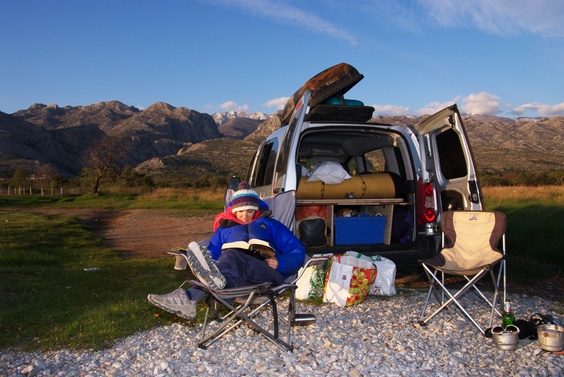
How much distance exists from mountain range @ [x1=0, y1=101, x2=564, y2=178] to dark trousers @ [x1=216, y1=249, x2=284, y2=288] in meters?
8.82

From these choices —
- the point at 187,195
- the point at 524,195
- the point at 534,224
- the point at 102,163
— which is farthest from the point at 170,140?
the point at 534,224

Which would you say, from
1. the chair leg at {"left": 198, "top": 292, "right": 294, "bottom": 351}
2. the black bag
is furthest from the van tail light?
the chair leg at {"left": 198, "top": 292, "right": 294, "bottom": 351}

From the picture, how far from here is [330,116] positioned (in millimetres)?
5328

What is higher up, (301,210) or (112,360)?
(301,210)

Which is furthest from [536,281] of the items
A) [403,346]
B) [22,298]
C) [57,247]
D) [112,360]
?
[57,247]

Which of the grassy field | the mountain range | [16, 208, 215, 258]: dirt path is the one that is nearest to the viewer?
the grassy field

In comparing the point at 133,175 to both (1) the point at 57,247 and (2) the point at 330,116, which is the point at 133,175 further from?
(2) the point at 330,116

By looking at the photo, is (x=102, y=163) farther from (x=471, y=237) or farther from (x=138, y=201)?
(x=471, y=237)

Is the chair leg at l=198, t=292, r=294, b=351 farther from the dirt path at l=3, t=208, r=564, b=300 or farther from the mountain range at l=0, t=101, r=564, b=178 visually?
the mountain range at l=0, t=101, r=564, b=178

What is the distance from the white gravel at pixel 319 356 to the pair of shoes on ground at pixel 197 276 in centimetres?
22

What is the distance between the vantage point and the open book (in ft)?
13.5

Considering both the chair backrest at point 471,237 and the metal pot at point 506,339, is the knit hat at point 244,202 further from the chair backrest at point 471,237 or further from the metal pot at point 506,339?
the metal pot at point 506,339

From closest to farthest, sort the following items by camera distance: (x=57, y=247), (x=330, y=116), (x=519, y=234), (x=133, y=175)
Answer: (x=330, y=116), (x=519, y=234), (x=57, y=247), (x=133, y=175)

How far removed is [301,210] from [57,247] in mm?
6406
